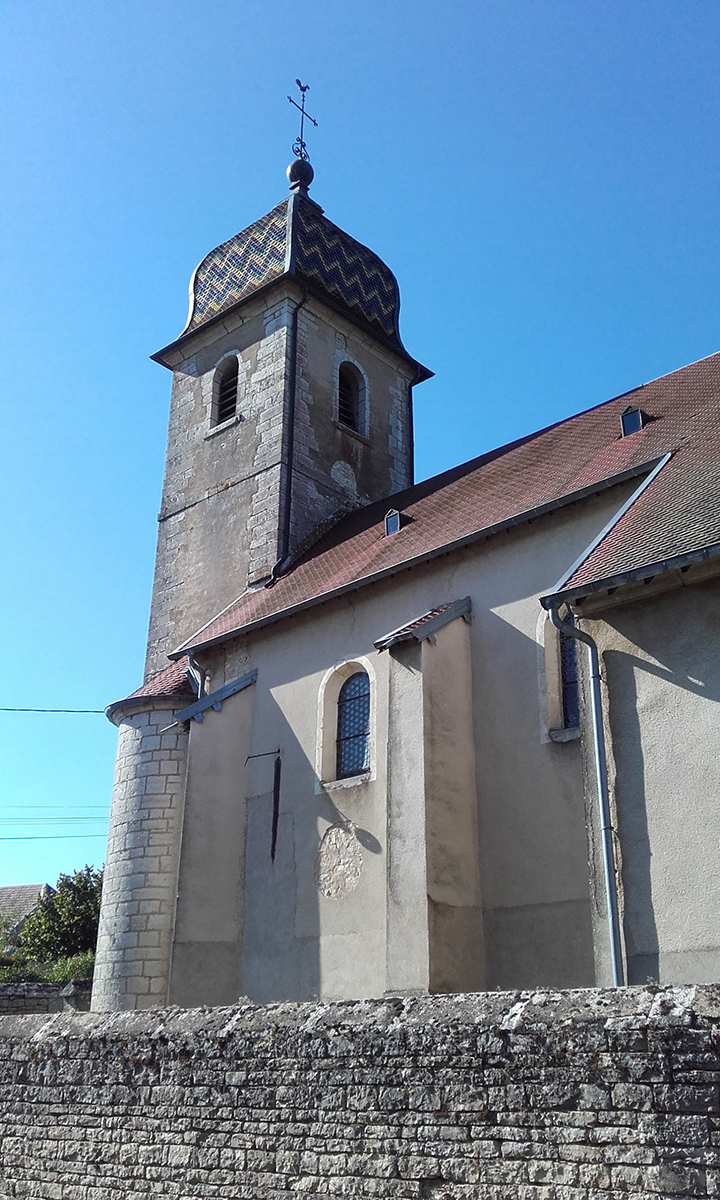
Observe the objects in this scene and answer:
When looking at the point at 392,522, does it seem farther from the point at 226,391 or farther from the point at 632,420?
the point at 226,391

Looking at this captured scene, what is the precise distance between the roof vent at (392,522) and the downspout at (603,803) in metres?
6.15

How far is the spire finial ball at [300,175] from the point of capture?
2123cm

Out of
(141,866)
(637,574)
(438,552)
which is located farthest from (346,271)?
(637,574)

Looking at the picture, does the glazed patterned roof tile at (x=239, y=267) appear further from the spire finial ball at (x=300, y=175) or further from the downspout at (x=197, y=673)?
the downspout at (x=197, y=673)

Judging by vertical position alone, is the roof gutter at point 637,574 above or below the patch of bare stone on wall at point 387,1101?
above

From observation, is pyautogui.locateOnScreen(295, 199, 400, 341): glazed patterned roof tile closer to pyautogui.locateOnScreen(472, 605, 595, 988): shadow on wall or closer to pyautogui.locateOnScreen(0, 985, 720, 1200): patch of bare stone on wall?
pyautogui.locateOnScreen(472, 605, 595, 988): shadow on wall

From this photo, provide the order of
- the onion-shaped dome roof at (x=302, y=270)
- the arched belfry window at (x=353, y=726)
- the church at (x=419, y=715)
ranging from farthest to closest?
the onion-shaped dome roof at (x=302, y=270) → the arched belfry window at (x=353, y=726) → the church at (x=419, y=715)

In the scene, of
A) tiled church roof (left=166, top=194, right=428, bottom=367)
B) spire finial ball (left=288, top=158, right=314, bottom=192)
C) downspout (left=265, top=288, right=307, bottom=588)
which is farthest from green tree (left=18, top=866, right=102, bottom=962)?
spire finial ball (left=288, top=158, right=314, bottom=192)

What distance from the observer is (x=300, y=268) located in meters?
18.6

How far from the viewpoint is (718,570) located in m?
7.25

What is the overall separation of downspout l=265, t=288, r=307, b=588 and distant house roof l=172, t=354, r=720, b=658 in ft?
0.81

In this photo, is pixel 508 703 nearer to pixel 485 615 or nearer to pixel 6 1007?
pixel 485 615

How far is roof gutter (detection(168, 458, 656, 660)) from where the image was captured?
10.2 metres

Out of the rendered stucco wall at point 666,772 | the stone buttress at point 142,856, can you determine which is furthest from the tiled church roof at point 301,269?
the rendered stucco wall at point 666,772
